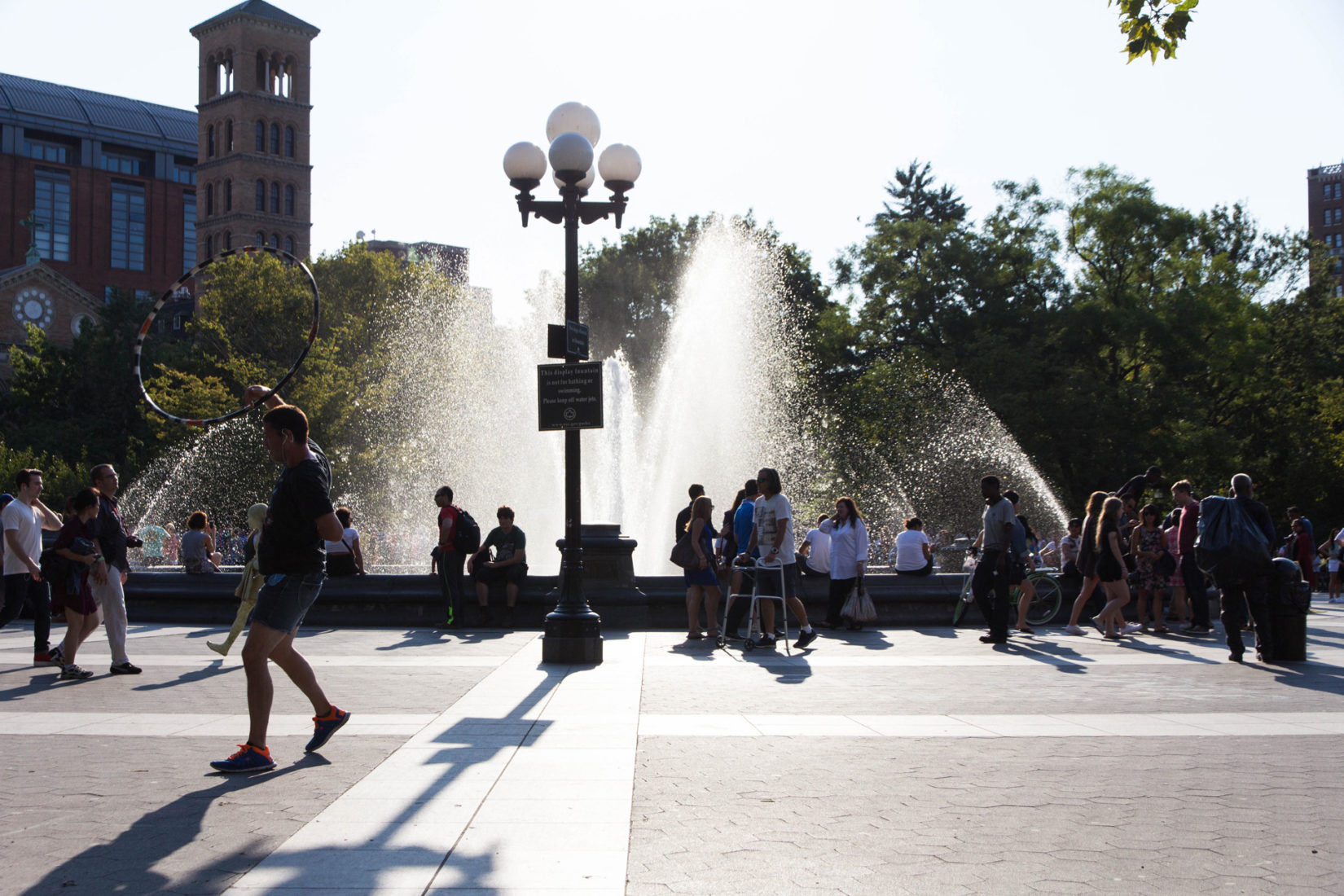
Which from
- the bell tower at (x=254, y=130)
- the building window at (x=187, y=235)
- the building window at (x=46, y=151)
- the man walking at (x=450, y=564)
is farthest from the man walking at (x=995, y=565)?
the building window at (x=46, y=151)

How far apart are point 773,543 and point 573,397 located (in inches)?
103

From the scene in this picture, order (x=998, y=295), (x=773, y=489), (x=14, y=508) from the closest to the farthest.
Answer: (x=14, y=508)
(x=773, y=489)
(x=998, y=295)

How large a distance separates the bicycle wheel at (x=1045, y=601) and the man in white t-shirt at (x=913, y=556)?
137cm

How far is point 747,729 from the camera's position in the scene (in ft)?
23.5

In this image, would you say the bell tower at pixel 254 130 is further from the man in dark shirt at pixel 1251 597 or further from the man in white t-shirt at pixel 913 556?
the man in dark shirt at pixel 1251 597

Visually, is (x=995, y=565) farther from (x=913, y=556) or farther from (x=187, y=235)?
(x=187, y=235)

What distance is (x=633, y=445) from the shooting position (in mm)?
26547

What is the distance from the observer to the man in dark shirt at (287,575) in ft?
19.6

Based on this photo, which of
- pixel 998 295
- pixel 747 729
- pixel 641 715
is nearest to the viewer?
pixel 747 729

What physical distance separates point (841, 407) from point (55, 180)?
86115mm

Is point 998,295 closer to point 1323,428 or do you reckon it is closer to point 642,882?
point 1323,428

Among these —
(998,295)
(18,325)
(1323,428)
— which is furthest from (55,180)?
(1323,428)

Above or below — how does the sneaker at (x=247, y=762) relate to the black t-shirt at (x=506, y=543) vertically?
below

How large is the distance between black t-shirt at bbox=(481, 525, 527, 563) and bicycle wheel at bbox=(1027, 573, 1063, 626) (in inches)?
257
